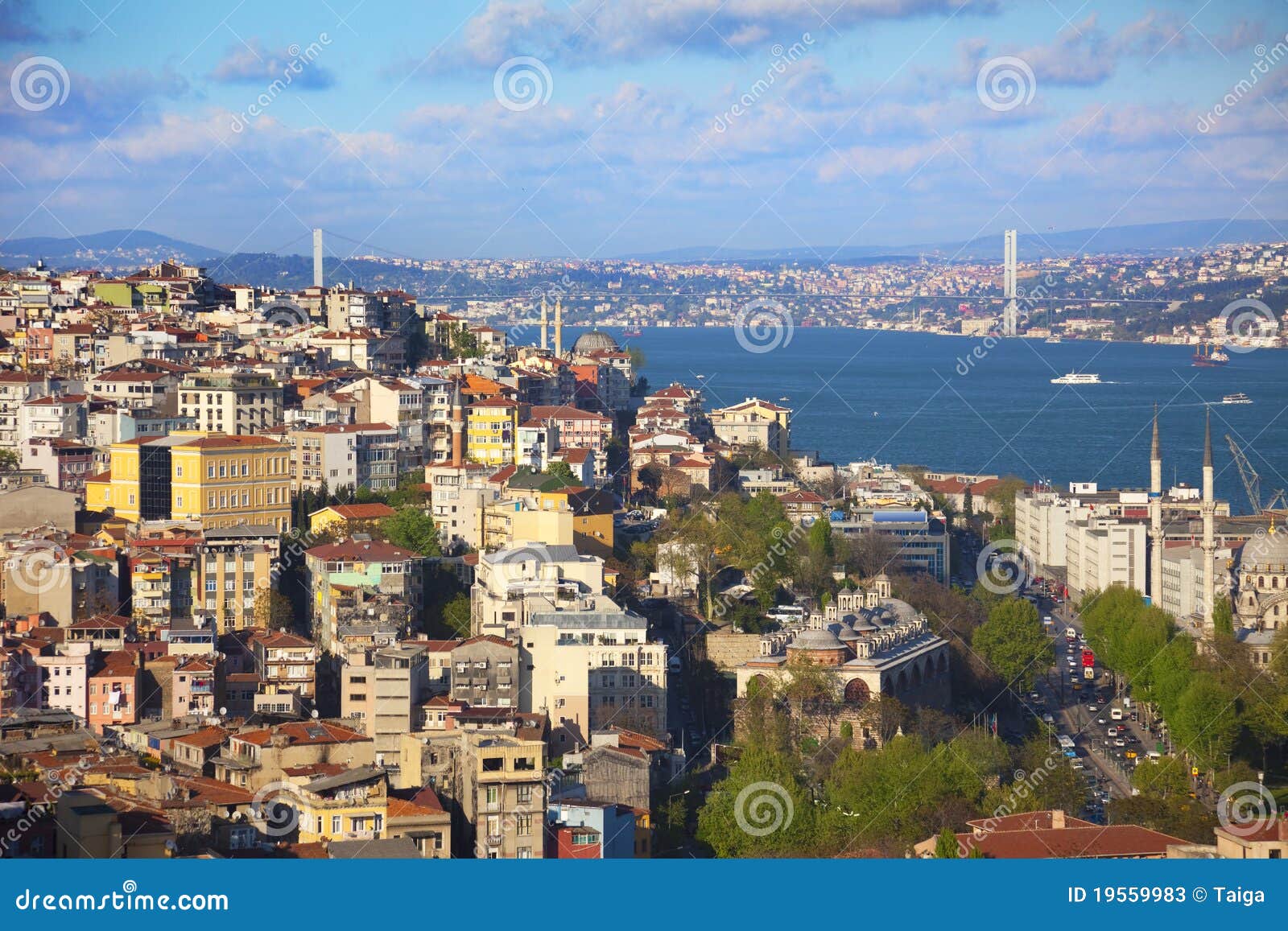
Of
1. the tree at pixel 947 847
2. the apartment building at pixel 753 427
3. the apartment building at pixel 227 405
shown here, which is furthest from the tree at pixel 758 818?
the apartment building at pixel 753 427

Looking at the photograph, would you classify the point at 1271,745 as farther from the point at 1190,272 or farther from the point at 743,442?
the point at 1190,272

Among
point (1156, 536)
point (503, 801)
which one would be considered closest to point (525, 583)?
point (503, 801)

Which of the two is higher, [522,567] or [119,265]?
[119,265]

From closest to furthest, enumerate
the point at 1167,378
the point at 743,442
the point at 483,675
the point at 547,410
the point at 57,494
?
the point at 483,675 → the point at 57,494 → the point at 547,410 → the point at 743,442 → the point at 1167,378

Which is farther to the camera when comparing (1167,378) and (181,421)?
(1167,378)

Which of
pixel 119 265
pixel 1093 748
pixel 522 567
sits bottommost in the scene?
pixel 1093 748

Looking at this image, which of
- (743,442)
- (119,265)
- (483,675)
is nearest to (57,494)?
(483,675)

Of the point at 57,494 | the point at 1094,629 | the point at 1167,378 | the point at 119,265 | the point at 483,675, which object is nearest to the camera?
the point at 483,675
